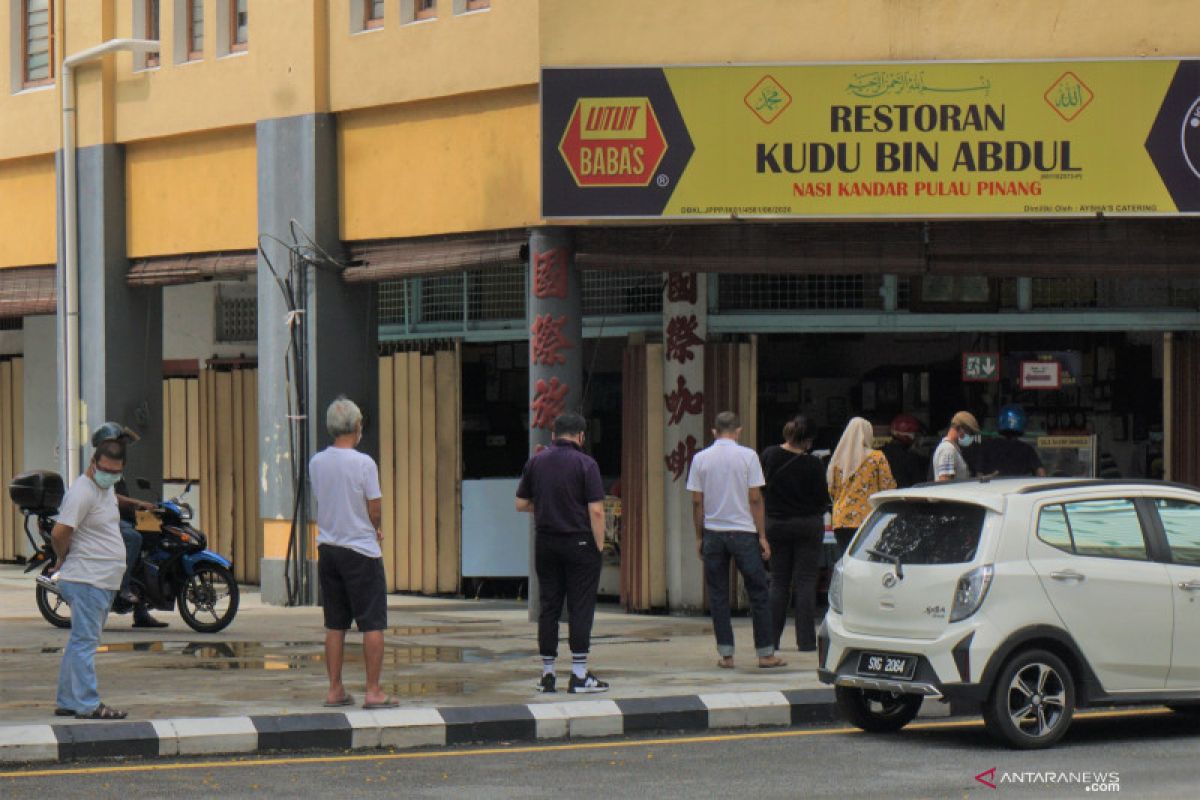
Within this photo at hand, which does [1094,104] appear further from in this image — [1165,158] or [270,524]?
[270,524]

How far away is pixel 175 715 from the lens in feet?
39.9

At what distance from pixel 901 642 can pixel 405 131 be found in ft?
31.4

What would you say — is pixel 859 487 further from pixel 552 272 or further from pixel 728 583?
pixel 552 272

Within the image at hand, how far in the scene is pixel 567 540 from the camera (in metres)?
13.3

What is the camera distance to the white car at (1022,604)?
11227 mm

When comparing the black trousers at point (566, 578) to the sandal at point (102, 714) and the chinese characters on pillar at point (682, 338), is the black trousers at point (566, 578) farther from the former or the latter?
the chinese characters on pillar at point (682, 338)

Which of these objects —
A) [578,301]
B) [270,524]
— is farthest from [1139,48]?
[270,524]

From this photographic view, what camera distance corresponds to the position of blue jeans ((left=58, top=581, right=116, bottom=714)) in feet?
39.1

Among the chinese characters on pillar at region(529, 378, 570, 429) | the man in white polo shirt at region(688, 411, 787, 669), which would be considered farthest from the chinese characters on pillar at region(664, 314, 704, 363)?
the man in white polo shirt at region(688, 411, 787, 669)

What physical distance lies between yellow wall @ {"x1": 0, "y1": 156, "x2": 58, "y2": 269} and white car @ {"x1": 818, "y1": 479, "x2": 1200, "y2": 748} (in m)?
14.1

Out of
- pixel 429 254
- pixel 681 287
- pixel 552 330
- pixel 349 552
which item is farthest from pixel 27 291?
pixel 349 552

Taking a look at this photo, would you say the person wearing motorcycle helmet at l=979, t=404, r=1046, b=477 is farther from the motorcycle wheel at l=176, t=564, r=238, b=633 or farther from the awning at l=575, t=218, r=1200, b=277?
the motorcycle wheel at l=176, t=564, r=238, b=633

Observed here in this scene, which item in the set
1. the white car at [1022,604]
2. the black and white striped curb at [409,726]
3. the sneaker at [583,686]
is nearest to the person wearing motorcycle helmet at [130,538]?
the sneaker at [583,686]

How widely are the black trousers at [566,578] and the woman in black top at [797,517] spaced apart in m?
2.56
